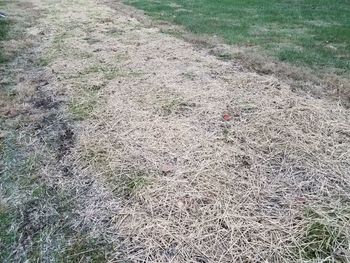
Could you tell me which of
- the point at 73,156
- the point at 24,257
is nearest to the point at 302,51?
the point at 73,156

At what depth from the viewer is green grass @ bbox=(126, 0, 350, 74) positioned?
4.53m

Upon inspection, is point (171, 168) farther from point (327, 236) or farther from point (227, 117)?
point (327, 236)

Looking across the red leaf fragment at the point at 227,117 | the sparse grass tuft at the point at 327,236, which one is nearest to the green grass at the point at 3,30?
the red leaf fragment at the point at 227,117

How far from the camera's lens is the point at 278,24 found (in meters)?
6.05

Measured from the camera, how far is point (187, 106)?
3.09 meters

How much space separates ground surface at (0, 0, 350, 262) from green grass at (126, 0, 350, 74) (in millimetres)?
1091

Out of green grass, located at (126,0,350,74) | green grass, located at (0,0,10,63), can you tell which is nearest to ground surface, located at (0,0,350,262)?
green grass, located at (0,0,10,63)

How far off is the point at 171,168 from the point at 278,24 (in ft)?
15.3

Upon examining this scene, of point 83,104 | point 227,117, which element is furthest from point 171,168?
point 83,104

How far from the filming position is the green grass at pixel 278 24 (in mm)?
4527

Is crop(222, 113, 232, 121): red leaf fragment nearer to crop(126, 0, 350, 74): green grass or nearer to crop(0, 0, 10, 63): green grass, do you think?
crop(126, 0, 350, 74): green grass

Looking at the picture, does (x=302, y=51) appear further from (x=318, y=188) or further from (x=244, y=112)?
(x=318, y=188)

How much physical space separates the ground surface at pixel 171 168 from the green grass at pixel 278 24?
3.58ft

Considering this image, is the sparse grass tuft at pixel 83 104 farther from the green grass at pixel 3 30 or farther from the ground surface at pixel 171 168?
the green grass at pixel 3 30
